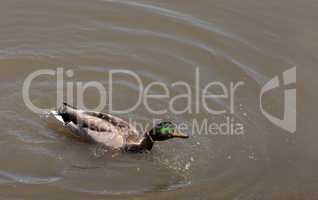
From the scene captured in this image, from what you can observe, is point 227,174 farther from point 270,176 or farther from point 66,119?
point 66,119

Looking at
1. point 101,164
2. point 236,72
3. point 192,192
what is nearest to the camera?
point 192,192

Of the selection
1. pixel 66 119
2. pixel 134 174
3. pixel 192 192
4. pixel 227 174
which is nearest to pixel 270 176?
pixel 227 174

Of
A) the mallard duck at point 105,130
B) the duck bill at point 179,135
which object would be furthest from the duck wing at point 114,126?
the duck bill at point 179,135

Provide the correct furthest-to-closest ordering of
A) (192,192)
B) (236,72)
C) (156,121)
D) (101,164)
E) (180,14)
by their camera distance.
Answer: (180,14), (236,72), (156,121), (101,164), (192,192)

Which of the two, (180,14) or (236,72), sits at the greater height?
(180,14)

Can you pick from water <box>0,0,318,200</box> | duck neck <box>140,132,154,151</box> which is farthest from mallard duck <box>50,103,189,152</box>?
water <box>0,0,318,200</box>

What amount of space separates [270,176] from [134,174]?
203cm

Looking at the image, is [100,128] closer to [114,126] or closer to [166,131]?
[114,126]

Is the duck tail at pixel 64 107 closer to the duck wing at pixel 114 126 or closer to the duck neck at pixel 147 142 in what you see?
the duck wing at pixel 114 126

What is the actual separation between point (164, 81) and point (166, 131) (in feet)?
5.70

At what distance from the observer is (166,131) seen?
959 centimetres

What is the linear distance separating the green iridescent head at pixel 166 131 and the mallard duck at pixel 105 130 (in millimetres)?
29

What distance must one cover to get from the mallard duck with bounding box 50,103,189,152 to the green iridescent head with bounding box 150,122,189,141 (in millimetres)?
29

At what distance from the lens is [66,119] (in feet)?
33.5
